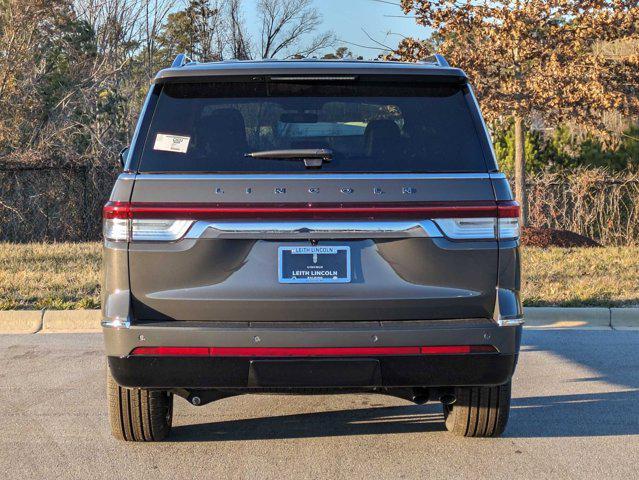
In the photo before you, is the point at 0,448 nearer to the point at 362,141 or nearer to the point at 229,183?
the point at 229,183

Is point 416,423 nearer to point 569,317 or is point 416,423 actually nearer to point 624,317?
point 569,317

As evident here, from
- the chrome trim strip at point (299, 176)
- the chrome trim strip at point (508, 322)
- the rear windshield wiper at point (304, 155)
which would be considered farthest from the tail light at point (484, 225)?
the rear windshield wiper at point (304, 155)

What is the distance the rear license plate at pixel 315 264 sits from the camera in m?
4.82

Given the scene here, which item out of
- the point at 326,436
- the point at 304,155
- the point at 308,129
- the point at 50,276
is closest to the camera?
the point at 304,155

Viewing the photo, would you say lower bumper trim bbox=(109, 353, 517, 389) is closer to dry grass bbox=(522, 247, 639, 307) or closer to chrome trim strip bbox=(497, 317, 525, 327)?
chrome trim strip bbox=(497, 317, 525, 327)

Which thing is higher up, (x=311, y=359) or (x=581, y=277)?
(x=311, y=359)

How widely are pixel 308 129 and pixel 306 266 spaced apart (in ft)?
2.50

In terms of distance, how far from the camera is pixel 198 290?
4832 millimetres

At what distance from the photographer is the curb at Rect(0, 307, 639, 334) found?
10.1m

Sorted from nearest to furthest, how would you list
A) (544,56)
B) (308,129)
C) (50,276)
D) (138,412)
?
(308,129)
(138,412)
(50,276)
(544,56)

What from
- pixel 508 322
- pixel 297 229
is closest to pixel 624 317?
pixel 508 322

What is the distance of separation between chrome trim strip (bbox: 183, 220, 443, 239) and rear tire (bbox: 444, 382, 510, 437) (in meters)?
1.19

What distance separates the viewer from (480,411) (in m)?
5.71

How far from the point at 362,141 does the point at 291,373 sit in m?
1.22
